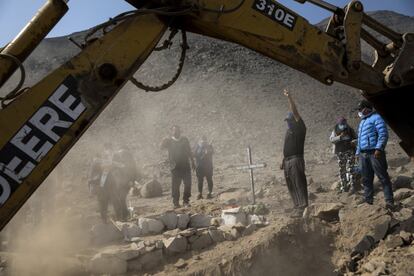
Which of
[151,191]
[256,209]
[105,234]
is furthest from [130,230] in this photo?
[151,191]

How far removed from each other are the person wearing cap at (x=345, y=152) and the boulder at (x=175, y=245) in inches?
205

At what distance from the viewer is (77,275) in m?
5.93

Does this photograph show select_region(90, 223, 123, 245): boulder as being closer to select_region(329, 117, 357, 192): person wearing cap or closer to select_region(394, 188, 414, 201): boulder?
select_region(394, 188, 414, 201): boulder

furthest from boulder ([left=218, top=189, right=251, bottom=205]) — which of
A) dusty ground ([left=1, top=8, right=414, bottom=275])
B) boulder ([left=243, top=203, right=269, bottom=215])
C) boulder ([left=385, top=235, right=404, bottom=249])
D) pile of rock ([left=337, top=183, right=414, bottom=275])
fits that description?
boulder ([left=385, top=235, right=404, bottom=249])

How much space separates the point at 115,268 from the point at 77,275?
1.65 feet

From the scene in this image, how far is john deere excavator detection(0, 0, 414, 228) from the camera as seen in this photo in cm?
259

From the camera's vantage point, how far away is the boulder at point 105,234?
709 cm

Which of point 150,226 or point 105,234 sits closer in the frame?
point 105,234

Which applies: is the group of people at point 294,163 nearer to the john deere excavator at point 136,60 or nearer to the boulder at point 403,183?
the boulder at point 403,183

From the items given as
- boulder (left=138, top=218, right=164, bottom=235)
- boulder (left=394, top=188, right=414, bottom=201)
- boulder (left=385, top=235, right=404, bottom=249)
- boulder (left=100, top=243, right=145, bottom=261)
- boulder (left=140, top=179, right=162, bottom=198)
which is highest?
boulder (left=140, top=179, right=162, bottom=198)

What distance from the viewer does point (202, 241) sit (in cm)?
676

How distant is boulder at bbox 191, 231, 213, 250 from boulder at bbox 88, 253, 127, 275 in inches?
44.8

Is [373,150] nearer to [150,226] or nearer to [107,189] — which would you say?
[150,226]

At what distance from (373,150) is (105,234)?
189 inches
